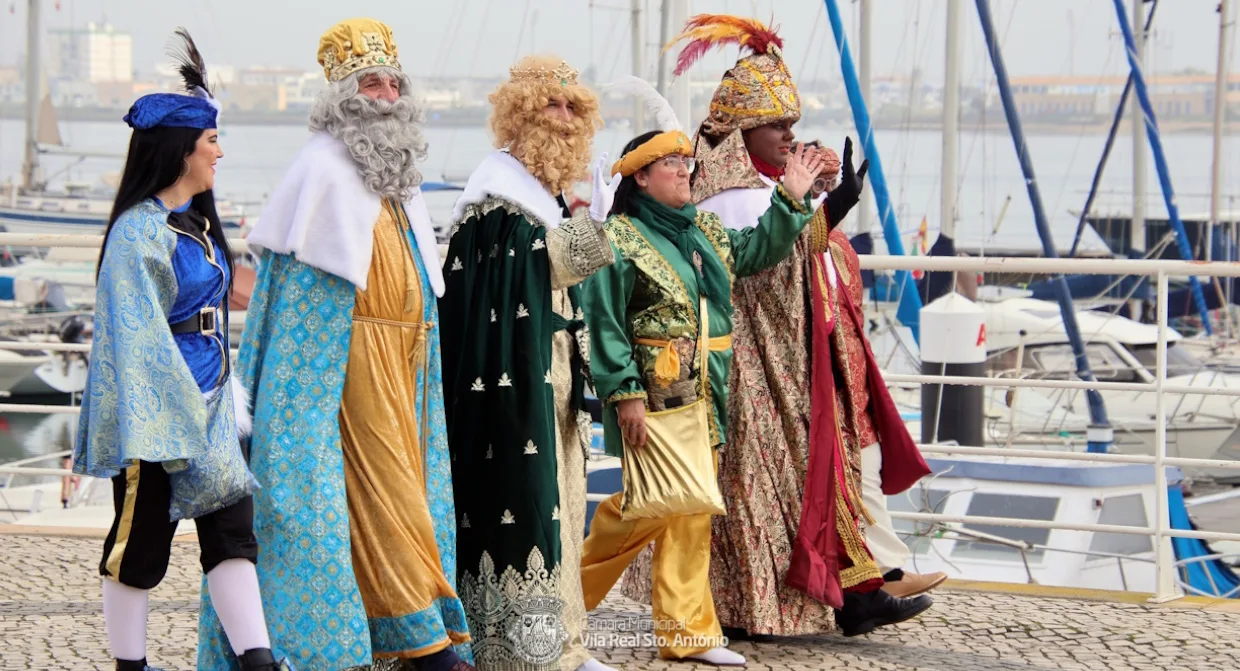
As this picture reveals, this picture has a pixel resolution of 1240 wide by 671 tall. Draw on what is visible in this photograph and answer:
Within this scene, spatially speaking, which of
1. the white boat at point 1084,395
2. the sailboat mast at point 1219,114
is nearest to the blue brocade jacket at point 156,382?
the white boat at point 1084,395

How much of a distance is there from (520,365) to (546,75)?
0.72 metres

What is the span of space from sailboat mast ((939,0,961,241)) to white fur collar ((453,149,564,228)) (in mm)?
10068

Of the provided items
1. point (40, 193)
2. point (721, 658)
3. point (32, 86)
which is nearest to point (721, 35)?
point (721, 658)

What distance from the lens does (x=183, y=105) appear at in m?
3.43

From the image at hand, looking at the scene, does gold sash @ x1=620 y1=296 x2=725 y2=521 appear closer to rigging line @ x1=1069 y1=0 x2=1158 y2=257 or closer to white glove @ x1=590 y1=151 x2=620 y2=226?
white glove @ x1=590 y1=151 x2=620 y2=226

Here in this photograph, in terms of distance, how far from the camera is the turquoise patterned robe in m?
3.50

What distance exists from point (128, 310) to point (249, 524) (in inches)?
20.9

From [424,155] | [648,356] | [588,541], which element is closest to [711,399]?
[648,356]

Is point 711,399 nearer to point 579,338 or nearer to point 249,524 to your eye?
point 579,338

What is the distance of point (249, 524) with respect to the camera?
135 inches

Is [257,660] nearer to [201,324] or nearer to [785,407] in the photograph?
[201,324]

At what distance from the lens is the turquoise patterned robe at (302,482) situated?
3.50 metres

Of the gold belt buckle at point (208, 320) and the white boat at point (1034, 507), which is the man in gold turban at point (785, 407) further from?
the white boat at point (1034, 507)

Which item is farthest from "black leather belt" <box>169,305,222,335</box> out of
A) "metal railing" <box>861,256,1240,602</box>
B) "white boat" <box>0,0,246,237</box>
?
"white boat" <box>0,0,246,237</box>
